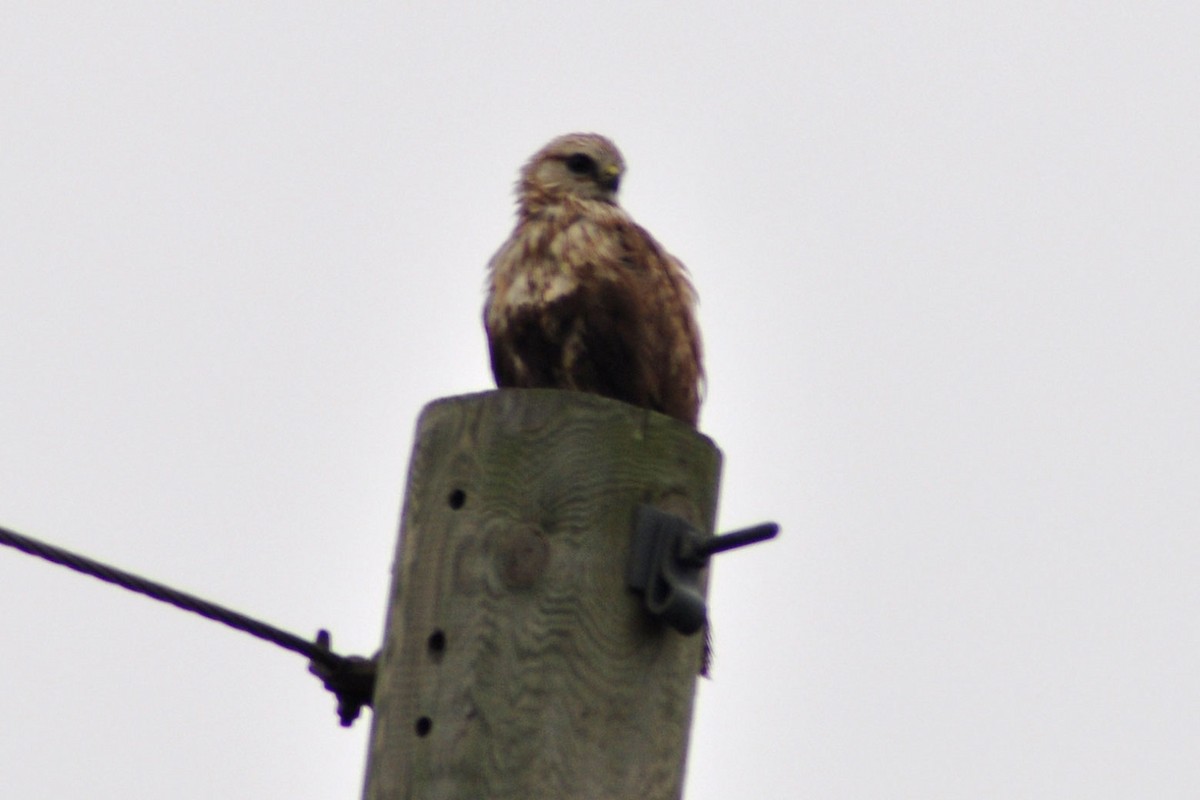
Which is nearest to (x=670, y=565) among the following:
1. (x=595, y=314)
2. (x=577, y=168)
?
(x=595, y=314)

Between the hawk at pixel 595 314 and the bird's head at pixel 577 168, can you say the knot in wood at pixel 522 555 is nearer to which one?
the hawk at pixel 595 314

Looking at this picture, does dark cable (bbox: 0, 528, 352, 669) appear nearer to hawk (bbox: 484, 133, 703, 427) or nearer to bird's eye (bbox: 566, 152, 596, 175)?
hawk (bbox: 484, 133, 703, 427)

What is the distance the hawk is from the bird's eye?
1135 millimetres

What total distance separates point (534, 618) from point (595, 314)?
273 cm

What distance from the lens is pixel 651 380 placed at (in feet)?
19.3

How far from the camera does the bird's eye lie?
7816mm

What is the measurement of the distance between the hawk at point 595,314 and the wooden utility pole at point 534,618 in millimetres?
2363

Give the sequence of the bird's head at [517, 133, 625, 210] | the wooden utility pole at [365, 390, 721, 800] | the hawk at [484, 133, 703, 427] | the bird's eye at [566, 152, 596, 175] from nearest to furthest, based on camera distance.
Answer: the wooden utility pole at [365, 390, 721, 800] → the hawk at [484, 133, 703, 427] → the bird's head at [517, 133, 625, 210] → the bird's eye at [566, 152, 596, 175]

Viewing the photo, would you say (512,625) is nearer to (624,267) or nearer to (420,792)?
(420,792)

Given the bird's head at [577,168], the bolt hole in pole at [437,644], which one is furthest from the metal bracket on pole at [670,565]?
the bird's head at [577,168]

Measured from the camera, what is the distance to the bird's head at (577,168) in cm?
767

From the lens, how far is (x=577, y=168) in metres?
7.81

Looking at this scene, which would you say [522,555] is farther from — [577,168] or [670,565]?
[577,168]

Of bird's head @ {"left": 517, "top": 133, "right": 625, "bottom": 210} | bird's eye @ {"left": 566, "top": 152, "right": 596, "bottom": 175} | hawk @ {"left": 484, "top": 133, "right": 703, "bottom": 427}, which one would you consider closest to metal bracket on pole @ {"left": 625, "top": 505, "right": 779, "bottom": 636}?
hawk @ {"left": 484, "top": 133, "right": 703, "bottom": 427}
